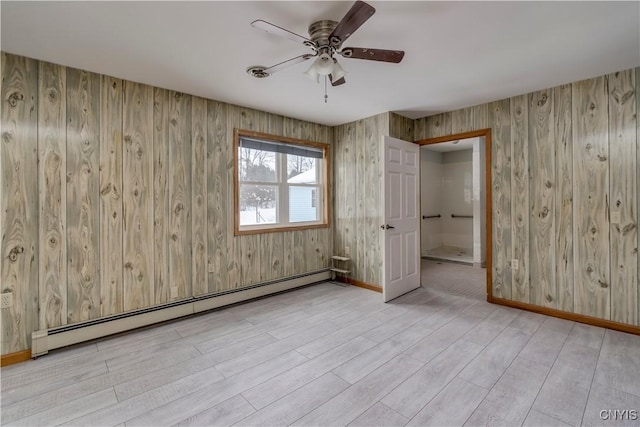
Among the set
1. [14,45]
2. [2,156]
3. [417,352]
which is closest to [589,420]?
[417,352]

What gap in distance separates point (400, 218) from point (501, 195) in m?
1.20

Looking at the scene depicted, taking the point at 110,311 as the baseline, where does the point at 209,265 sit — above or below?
above

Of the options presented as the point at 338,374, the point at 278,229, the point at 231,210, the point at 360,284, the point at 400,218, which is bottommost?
the point at 338,374

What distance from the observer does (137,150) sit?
2.93 meters

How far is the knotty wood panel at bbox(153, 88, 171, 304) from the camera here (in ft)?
9.96

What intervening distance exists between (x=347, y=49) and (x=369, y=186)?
2452mm

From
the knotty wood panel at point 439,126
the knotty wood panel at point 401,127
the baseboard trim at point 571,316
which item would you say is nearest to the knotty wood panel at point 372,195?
the knotty wood panel at point 401,127

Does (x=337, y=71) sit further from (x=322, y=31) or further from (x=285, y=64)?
(x=285, y=64)

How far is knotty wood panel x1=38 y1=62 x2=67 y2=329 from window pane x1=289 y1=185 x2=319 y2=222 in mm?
2555

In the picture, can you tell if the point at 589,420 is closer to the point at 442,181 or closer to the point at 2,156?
the point at 2,156

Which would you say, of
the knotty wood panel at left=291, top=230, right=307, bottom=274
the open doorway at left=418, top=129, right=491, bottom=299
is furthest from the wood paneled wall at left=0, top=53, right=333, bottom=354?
the open doorway at left=418, top=129, right=491, bottom=299

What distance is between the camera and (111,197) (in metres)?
2.78

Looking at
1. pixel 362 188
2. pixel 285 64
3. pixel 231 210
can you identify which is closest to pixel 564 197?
pixel 362 188

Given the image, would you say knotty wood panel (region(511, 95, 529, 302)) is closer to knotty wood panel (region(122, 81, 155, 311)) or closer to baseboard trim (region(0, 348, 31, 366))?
knotty wood panel (region(122, 81, 155, 311))
